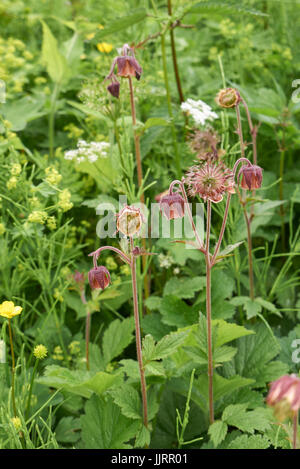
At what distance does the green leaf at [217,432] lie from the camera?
99 centimetres

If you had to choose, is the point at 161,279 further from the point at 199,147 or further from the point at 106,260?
the point at 199,147

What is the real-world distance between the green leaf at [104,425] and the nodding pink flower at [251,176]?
543 mm

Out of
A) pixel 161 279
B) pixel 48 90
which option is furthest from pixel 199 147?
pixel 48 90

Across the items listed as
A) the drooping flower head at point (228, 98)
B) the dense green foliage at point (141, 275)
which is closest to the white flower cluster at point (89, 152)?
the dense green foliage at point (141, 275)

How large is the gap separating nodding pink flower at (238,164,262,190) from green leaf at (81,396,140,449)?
0.54m

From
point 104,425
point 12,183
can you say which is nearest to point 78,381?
point 104,425

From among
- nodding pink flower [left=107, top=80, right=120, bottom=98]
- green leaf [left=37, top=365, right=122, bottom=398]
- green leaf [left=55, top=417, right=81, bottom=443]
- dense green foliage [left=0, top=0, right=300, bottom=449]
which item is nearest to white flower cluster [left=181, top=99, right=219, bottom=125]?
dense green foliage [left=0, top=0, right=300, bottom=449]

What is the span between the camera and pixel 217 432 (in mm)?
1013

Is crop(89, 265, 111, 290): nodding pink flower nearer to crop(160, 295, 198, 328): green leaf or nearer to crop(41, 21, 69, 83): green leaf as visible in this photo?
crop(160, 295, 198, 328): green leaf

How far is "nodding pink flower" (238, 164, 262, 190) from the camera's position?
3.04 ft

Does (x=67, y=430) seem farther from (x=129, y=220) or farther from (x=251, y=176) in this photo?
(x=251, y=176)

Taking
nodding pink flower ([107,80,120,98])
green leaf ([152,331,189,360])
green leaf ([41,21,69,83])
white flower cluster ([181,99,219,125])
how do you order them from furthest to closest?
green leaf ([41,21,69,83])
white flower cluster ([181,99,219,125])
nodding pink flower ([107,80,120,98])
green leaf ([152,331,189,360])

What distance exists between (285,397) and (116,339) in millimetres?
726
